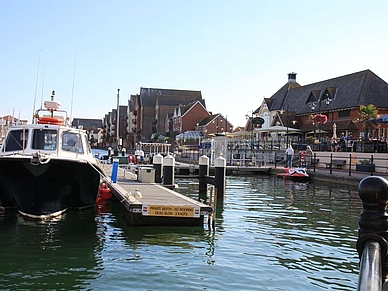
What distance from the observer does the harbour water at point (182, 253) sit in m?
8.52

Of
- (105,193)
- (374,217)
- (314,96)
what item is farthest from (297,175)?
(314,96)

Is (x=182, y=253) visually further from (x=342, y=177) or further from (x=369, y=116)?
(x=369, y=116)

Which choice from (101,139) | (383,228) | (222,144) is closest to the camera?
(383,228)

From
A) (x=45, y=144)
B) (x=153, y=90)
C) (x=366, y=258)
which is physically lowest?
(x=366, y=258)

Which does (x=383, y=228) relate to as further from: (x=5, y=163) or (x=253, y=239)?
(x=5, y=163)

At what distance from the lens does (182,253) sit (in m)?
10.6

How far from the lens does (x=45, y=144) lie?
15.5 m

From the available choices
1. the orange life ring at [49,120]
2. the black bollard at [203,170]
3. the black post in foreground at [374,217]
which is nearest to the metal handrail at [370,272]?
the black post in foreground at [374,217]

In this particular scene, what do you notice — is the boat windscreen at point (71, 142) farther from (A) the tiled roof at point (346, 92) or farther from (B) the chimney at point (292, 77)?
(B) the chimney at point (292, 77)

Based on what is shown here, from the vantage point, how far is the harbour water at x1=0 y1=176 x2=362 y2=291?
8516mm

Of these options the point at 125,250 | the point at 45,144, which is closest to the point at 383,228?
the point at 125,250

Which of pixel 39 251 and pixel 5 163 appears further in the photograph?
pixel 5 163

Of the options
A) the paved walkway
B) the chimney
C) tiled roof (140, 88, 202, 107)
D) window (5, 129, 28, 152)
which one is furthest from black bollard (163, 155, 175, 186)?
tiled roof (140, 88, 202, 107)

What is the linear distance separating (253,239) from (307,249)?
1570 mm
